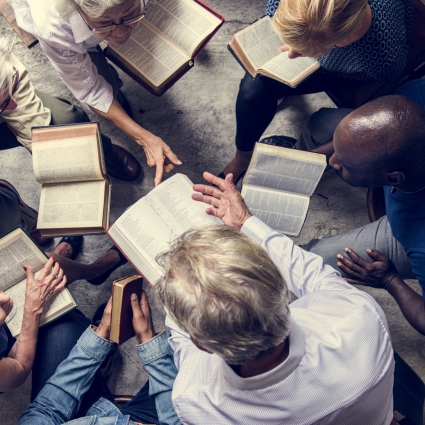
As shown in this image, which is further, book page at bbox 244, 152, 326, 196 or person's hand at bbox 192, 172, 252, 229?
book page at bbox 244, 152, 326, 196

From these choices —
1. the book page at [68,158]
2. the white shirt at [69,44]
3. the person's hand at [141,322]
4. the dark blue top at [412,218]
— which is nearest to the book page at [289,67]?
the dark blue top at [412,218]

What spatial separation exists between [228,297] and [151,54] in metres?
1.37

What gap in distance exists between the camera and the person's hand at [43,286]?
1812mm

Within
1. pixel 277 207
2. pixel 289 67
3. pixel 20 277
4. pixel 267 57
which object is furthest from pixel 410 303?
pixel 20 277

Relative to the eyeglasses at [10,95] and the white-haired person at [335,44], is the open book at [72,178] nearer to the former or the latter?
the eyeglasses at [10,95]

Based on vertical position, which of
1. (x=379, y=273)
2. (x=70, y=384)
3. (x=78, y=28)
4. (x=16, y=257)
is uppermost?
(x=78, y=28)

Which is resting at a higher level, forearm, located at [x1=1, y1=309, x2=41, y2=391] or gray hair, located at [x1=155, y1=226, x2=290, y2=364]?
gray hair, located at [x1=155, y1=226, x2=290, y2=364]

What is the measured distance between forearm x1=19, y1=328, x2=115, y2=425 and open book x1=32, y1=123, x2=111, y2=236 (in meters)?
0.48

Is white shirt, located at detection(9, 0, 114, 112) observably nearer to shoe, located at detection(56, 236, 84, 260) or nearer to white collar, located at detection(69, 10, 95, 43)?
white collar, located at detection(69, 10, 95, 43)

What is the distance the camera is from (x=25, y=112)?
190 cm

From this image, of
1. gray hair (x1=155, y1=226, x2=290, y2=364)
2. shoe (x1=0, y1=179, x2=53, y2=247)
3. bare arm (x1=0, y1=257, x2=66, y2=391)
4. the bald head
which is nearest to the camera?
gray hair (x1=155, y1=226, x2=290, y2=364)

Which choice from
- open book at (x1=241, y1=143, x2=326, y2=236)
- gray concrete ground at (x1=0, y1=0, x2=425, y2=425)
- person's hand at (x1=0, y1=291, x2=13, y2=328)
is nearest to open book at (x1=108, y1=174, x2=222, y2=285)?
open book at (x1=241, y1=143, x2=326, y2=236)

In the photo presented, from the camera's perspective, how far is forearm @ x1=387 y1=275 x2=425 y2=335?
1793 mm

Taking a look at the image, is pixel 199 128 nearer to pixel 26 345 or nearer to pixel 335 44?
pixel 335 44
